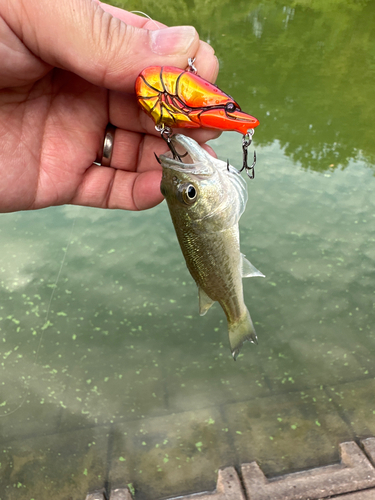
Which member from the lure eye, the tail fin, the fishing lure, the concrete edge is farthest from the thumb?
the concrete edge

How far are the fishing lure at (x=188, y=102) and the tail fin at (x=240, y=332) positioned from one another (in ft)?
2.35

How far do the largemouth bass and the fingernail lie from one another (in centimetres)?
32

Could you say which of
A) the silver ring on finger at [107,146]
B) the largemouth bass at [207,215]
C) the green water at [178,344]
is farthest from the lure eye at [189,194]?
the green water at [178,344]

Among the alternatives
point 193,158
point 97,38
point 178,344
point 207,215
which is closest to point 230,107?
point 193,158

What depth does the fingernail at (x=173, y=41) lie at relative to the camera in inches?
54.1

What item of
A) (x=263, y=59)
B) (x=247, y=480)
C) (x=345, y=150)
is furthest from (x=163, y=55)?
(x=263, y=59)

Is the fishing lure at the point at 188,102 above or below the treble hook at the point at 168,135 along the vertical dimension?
above

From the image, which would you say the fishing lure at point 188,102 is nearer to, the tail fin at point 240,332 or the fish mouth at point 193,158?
the fish mouth at point 193,158

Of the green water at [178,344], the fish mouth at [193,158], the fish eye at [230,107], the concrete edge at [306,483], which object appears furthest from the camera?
the green water at [178,344]

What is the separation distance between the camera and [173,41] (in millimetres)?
1386

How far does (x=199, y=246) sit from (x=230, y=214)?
0.51 ft

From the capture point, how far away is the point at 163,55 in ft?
4.58

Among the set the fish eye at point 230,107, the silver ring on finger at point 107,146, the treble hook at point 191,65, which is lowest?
the silver ring on finger at point 107,146

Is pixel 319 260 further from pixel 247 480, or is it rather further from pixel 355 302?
pixel 247 480
